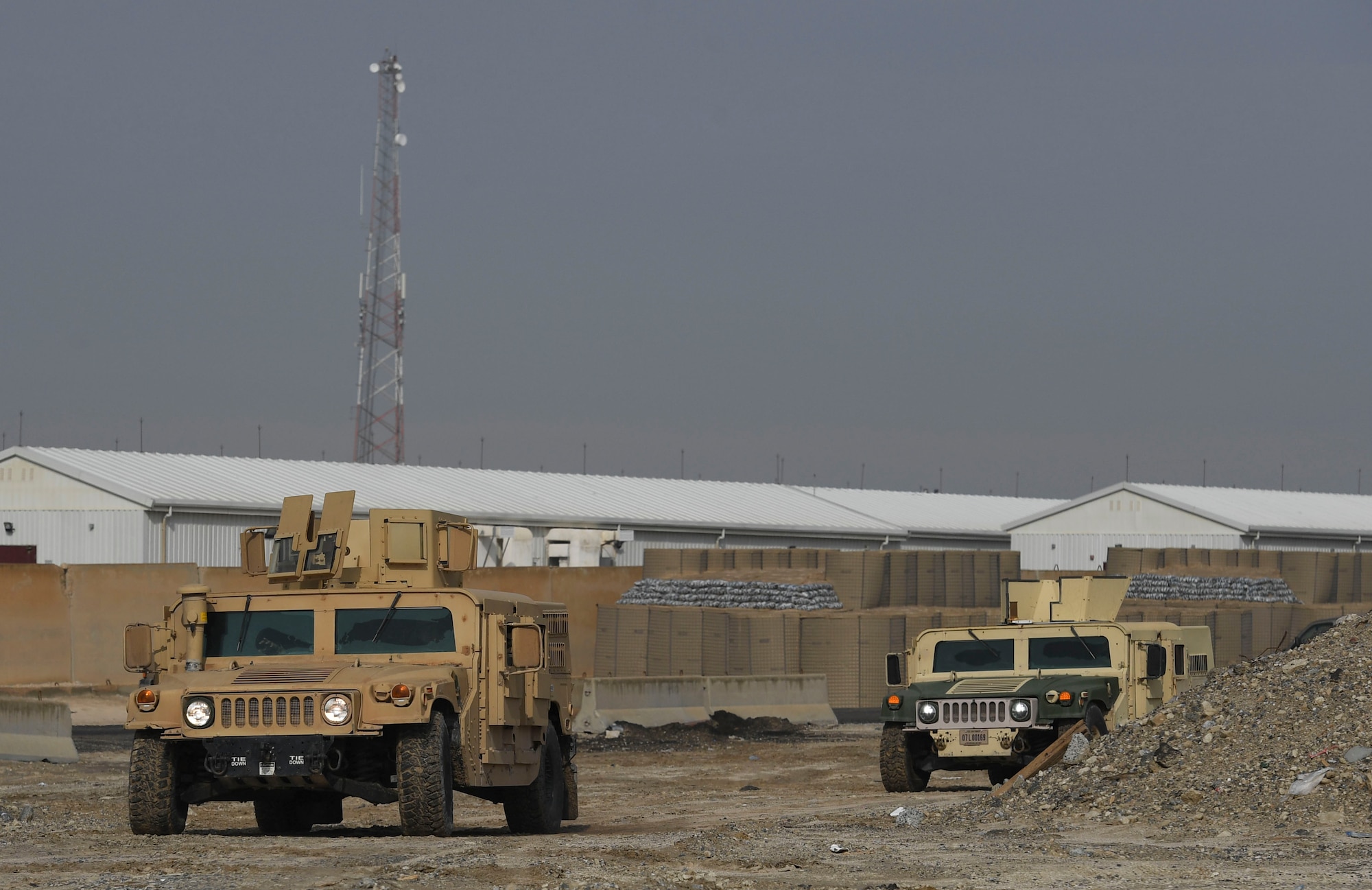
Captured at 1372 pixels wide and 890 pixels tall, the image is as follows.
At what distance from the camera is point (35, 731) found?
73.6ft

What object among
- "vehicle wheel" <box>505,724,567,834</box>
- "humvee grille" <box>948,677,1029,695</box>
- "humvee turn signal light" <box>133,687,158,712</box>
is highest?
"humvee turn signal light" <box>133,687,158,712</box>

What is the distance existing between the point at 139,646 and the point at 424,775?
240 cm

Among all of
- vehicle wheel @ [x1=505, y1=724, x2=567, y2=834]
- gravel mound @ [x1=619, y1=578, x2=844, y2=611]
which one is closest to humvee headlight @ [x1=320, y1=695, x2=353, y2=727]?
vehicle wheel @ [x1=505, y1=724, x2=567, y2=834]

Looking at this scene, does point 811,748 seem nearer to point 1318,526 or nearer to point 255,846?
point 255,846

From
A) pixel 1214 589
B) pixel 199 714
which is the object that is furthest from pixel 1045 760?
pixel 1214 589

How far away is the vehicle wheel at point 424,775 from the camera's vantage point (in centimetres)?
1232

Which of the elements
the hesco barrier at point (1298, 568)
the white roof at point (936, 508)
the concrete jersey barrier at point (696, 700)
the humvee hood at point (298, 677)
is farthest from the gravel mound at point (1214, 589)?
the humvee hood at point (298, 677)

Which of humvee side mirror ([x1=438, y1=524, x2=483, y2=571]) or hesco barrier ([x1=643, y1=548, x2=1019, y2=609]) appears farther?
hesco barrier ([x1=643, y1=548, x2=1019, y2=609])

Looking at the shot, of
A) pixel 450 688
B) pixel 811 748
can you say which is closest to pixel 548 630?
pixel 450 688

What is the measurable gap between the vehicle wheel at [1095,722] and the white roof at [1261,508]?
40798 millimetres

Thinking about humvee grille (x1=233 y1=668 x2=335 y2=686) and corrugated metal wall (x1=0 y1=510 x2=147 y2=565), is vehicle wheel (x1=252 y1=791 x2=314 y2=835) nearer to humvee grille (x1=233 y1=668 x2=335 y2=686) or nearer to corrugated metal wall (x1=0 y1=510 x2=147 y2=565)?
humvee grille (x1=233 y1=668 x2=335 y2=686)

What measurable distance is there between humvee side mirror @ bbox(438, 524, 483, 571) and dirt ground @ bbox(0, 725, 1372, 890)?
80.3 inches

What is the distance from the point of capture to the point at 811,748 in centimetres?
2631

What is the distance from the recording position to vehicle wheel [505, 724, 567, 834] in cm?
1435
